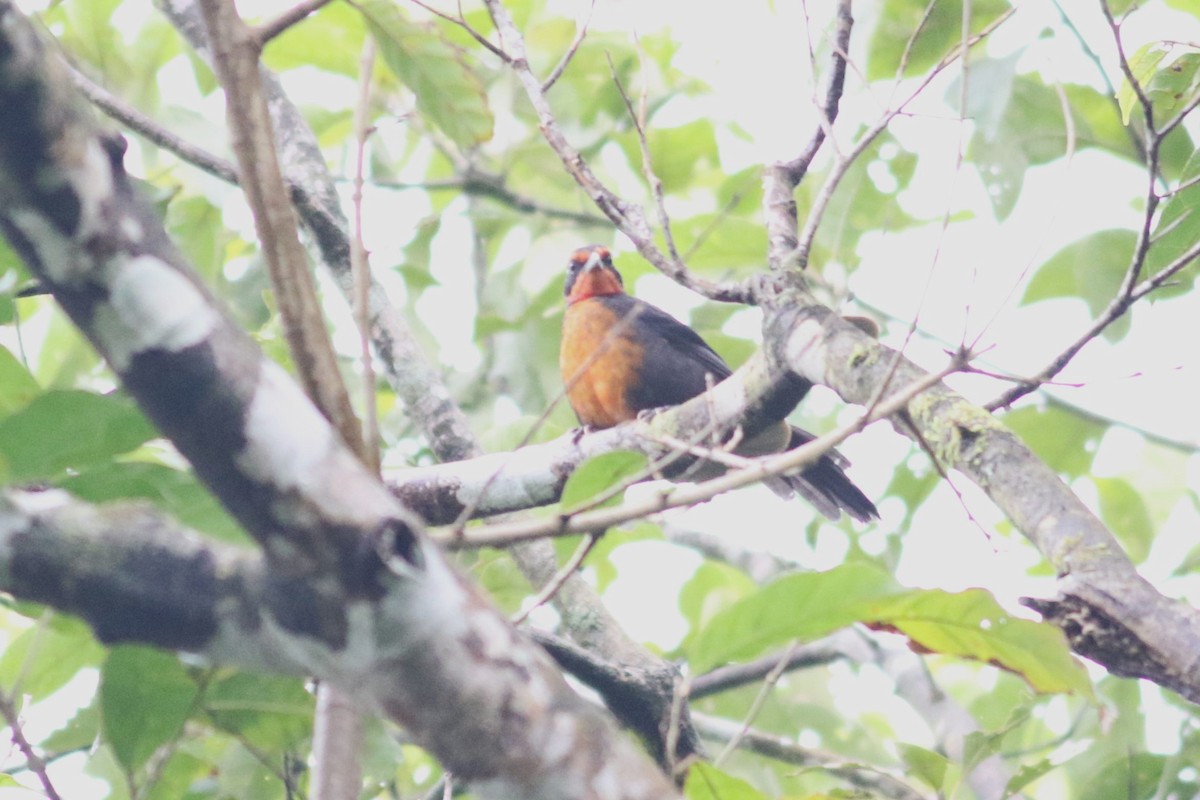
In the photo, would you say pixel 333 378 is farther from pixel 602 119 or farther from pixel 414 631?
pixel 602 119

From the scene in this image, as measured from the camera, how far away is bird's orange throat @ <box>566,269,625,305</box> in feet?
23.6

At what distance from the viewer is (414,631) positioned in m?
1.75

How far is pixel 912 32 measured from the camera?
15.6 ft

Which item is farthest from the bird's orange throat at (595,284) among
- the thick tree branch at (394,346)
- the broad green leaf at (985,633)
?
the broad green leaf at (985,633)

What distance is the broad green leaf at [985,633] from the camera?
2.25 m

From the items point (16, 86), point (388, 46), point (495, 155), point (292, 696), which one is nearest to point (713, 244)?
point (495, 155)

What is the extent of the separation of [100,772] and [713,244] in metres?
3.40

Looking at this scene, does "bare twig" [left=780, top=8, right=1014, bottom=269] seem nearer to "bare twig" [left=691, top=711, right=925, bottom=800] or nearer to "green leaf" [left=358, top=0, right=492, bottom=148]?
"green leaf" [left=358, top=0, right=492, bottom=148]

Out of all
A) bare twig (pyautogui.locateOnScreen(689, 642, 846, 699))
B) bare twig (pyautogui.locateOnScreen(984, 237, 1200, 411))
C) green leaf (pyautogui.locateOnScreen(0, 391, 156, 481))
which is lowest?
bare twig (pyautogui.locateOnScreen(689, 642, 846, 699))

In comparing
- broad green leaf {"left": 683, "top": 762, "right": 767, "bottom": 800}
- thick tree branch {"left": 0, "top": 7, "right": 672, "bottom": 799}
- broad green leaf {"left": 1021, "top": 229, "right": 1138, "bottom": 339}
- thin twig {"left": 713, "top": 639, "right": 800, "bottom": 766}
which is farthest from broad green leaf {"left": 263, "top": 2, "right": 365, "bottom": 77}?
thick tree branch {"left": 0, "top": 7, "right": 672, "bottom": 799}

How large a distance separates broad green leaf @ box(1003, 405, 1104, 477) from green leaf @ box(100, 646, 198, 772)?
14.6ft

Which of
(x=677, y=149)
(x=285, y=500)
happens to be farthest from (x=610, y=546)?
(x=285, y=500)

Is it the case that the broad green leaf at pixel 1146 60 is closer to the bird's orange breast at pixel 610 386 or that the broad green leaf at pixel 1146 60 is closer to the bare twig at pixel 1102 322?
the bare twig at pixel 1102 322

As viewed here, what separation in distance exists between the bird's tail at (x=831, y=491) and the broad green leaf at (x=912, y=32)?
1551mm
